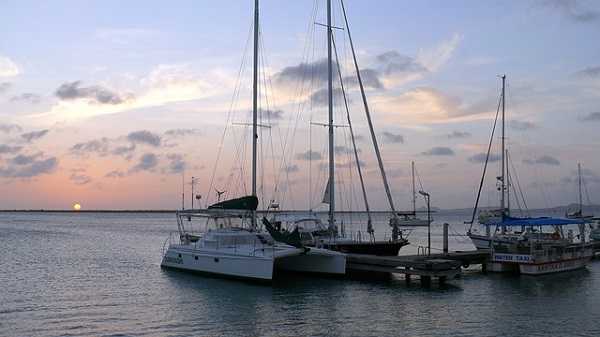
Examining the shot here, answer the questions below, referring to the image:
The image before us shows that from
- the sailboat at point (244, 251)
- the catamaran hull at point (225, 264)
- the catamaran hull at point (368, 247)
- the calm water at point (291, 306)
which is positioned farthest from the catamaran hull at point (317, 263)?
the catamaran hull at point (225, 264)

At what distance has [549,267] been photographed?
127 feet

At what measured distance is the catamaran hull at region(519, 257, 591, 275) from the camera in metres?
37.8

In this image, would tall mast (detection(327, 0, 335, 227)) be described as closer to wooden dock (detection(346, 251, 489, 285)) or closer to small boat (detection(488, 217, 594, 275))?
wooden dock (detection(346, 251, 489, 285))

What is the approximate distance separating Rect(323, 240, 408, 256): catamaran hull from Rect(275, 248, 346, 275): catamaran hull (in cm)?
298

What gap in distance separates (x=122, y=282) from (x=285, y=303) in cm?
1223

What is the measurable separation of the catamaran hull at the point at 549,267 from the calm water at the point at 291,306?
0.82 metres

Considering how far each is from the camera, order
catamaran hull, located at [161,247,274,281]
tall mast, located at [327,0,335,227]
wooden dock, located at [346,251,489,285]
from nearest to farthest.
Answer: catamaran hull, located at [161,247,274,281]
wooden dock, located at [346,251,489,285]
tall mast, located at [327,0,335,227]

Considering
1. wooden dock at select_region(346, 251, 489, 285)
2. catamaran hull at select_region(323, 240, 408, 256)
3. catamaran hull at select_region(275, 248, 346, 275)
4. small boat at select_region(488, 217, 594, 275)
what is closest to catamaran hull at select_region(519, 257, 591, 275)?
small boat at select_region(488, 217, 594, 275)

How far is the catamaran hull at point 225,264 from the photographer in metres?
32.0

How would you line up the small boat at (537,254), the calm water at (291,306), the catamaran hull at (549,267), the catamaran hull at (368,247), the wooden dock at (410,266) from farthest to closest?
the catamaran hull at (368,247)
the small boat at (537,254)
the catamaran hull at (549,267)
the wooden dock at (410,266)
the calm water at (291,306)

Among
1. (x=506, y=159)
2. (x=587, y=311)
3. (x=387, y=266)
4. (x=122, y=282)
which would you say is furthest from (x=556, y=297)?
(x=506, y=159)

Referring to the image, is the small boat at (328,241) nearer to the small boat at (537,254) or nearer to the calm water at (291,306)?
the calm water at (291,306)

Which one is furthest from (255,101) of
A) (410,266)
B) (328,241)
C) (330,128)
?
(410,266)

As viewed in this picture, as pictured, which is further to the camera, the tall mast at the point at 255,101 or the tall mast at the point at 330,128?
the tall mast at the point at 330,128
